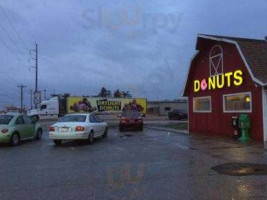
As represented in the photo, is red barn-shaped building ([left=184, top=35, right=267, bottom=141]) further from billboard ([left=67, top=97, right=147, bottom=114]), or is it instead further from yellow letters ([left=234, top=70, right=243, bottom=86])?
billboard ([left=67, top=97, right=147, bottom=114])

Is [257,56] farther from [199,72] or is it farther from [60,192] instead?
[60,192]

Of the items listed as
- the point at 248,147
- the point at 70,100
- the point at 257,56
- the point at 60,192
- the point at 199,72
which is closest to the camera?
the point at 60,192

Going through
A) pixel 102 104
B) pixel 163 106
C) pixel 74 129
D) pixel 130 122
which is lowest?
pixel 74 129

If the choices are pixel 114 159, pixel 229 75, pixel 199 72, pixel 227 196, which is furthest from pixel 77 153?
pixel 199 72

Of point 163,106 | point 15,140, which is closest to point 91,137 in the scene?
point 15,140

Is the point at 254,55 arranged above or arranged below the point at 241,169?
above

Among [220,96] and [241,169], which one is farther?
[220,96]

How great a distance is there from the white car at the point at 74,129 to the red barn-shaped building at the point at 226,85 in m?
7.36

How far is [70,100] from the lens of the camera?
62812mm

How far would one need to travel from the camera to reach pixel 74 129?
20.0 metres

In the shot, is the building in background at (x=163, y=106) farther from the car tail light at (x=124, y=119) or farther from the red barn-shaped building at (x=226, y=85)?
the red barn-shaped building at (x=226, y=85)

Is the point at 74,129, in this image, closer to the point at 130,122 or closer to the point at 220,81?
the point at 220,81

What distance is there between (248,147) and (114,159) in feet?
21.3

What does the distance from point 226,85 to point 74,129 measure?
8.91 metres
